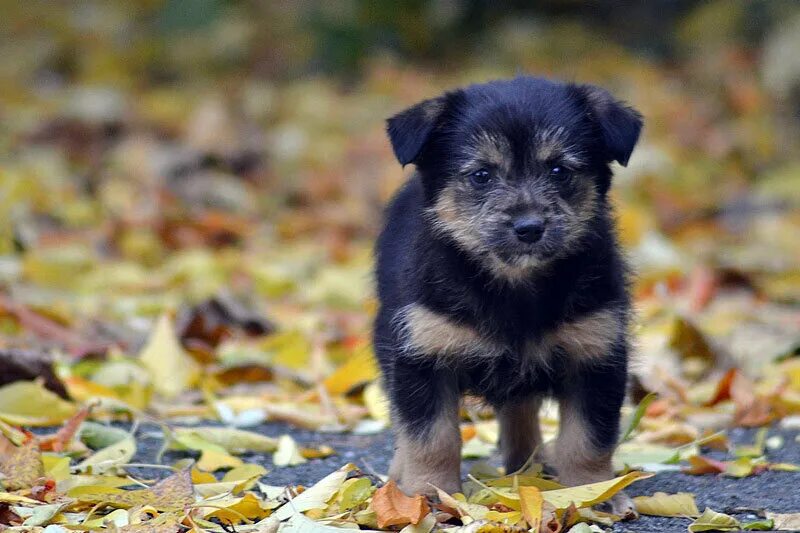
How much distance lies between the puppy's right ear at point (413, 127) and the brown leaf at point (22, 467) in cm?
173

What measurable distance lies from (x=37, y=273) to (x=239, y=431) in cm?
389

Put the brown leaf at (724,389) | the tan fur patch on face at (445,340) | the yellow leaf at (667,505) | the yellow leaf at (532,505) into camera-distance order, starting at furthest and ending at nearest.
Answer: the brown leaf at (724,389)
the tan fur patch on face at (445,340)
the yellow leaf at (667,505)
the yellow leaf at (532,505)

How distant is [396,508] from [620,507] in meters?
0.87

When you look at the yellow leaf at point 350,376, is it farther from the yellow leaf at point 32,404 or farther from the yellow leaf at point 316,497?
the yellow leaf at point 316,497

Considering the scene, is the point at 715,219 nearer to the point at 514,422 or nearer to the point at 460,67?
the point at 460,67

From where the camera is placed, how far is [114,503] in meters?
4.41

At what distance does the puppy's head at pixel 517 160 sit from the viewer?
467 cm

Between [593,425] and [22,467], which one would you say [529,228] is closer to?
[593,425]

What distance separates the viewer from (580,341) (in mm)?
4660

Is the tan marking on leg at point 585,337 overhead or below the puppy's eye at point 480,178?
below

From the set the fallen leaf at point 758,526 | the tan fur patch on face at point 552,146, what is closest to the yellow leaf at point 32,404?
the tan fur patch on face at point 552,146

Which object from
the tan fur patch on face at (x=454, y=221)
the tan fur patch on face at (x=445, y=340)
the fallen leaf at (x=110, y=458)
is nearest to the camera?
the tan fur patch on face at (x=445, y=340)

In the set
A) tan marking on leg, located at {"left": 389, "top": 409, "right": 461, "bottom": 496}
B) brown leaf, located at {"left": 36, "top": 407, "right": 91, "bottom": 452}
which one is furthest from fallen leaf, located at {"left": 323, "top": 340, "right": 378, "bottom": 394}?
tan marking on leg, located at {"left": 389, "top": 409, "right": 461, "bottom": 496}

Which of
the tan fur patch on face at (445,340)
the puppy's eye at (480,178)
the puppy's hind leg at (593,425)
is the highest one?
the puppy's eye at (480,178)
